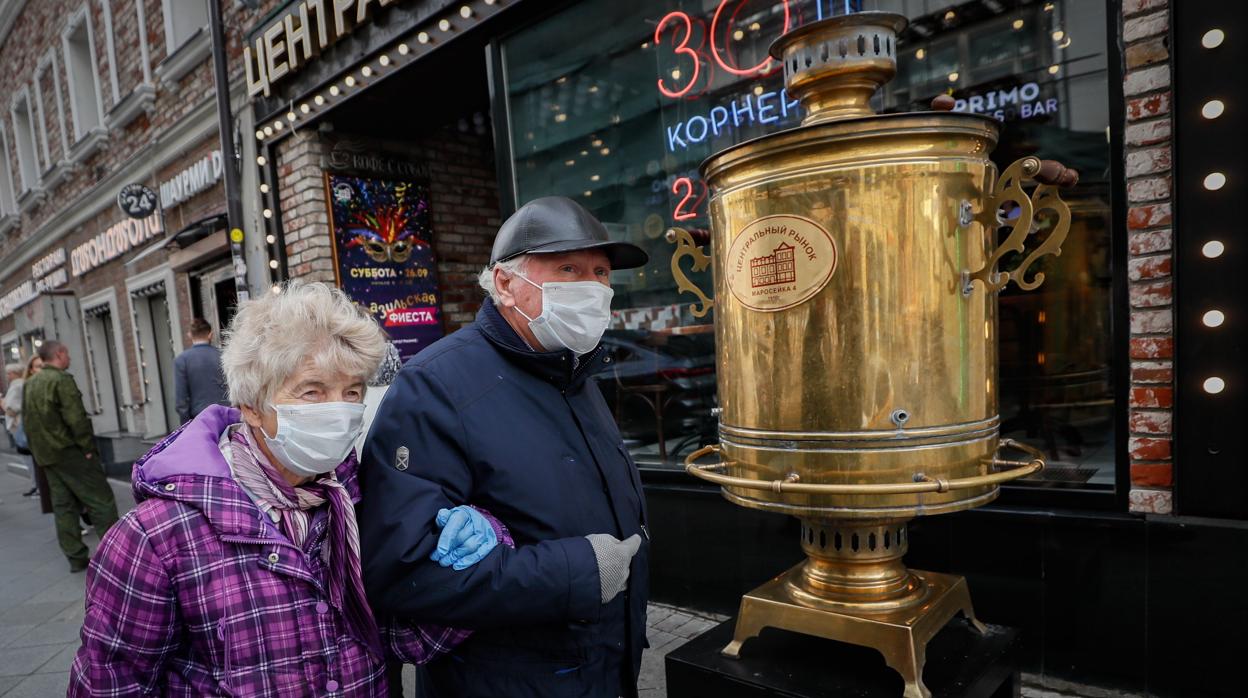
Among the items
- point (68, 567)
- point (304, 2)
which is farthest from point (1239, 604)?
point (68, 567)

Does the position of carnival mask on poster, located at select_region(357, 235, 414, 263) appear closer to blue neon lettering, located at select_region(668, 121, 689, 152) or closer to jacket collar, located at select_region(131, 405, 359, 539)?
blue neon lettering, located at select_region(668, 121, 689, 152)

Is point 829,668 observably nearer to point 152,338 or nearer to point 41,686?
point 41,686

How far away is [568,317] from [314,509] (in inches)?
26.5

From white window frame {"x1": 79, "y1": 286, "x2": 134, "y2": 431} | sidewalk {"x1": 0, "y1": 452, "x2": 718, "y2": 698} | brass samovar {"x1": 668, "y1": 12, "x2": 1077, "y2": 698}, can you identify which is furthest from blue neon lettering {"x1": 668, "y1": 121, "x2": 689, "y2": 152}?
white window frame {"x1": 79, "y1": 286, "x2": 134, "y2": 431}

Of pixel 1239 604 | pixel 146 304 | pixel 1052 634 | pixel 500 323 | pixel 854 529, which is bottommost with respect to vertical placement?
pixel 1052 634

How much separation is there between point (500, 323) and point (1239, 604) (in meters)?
2.49

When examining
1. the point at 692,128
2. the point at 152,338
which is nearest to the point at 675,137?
the point at 692,128

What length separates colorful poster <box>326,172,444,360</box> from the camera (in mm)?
5531

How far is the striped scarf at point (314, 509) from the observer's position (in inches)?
51.4

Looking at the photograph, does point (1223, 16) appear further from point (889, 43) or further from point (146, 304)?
point (146, 304)

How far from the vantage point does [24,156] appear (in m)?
12.5

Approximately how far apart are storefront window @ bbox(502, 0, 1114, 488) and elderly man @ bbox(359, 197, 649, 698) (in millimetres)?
1750

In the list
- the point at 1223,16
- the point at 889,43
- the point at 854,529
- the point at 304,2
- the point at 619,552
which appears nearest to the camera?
the point at 619,552

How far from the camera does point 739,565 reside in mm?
3359
